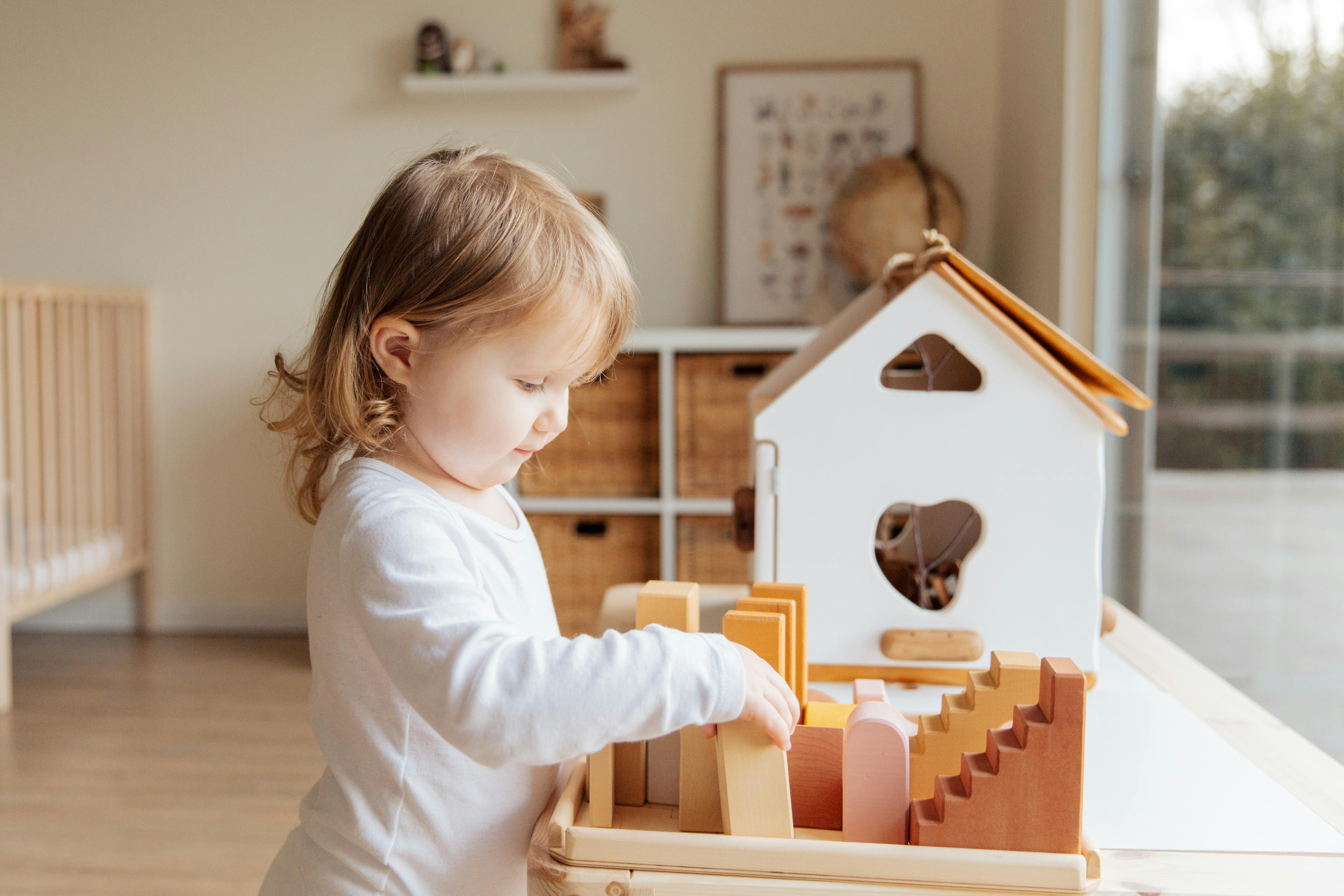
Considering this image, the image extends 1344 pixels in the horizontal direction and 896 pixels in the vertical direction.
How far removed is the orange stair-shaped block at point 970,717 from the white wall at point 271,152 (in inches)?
83.4

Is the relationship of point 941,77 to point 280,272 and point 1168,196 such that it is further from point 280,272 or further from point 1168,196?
point 280,272

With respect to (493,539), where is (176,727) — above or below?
below

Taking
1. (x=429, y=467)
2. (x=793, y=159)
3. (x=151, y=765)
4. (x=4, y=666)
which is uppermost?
(x=793, y=159)

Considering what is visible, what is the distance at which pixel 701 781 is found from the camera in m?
0.55

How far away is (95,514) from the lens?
2602mm

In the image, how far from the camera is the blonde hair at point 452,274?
0.61 m

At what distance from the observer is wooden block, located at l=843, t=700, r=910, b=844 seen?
20.5 inches

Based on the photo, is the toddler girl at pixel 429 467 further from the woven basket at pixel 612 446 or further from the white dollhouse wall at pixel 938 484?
the woven basket at pixel 612 446

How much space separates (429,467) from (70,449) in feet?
7.39

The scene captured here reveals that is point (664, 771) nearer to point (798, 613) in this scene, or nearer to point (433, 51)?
point (798, 613)

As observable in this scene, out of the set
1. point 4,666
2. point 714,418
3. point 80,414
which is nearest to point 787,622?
point 714,418

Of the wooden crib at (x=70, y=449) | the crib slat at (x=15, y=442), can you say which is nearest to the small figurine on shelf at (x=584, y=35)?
the wooden crib at (x=70, y=449)

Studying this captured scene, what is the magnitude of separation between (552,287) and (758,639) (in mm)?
237

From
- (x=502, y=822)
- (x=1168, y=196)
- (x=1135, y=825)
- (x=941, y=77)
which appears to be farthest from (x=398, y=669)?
(x=941, y=77)
